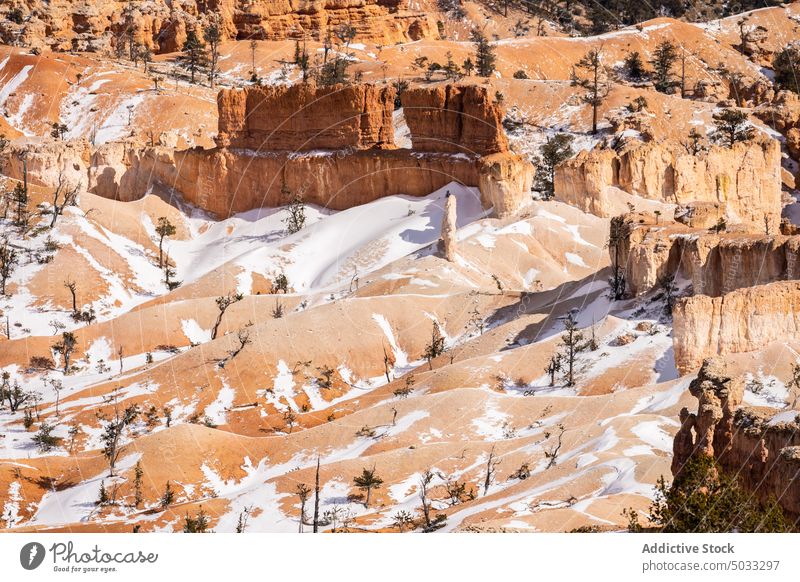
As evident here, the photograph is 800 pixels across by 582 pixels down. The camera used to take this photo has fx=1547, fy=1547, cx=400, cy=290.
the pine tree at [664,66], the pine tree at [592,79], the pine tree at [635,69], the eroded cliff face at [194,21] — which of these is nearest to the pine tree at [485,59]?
the pine tree at [592,79]

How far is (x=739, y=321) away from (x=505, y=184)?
1566 inches

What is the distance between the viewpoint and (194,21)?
179250 millimetres

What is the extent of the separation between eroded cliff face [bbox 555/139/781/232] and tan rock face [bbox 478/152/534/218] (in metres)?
3.16

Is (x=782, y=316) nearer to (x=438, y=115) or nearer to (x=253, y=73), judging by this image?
(x=438, y=115)

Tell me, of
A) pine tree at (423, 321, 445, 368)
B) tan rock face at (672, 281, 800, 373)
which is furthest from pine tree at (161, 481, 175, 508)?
tan rock face at (672, 281, 800, 373)

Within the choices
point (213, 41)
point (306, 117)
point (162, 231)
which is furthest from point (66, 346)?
point (213, 41)

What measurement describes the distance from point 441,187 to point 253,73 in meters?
52.9

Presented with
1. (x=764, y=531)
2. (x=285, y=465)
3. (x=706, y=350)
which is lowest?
(x=285, y=465)

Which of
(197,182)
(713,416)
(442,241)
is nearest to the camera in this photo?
(713,416)

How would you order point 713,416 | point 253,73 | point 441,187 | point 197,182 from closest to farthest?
point 713,416 → point 441,187 → point 197,182 → point 253,73

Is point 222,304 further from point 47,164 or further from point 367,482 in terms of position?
point 367,482

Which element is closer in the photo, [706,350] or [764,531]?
[764,531]

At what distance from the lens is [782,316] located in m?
74.9

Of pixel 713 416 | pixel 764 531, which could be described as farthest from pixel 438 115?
pixel 764 531
